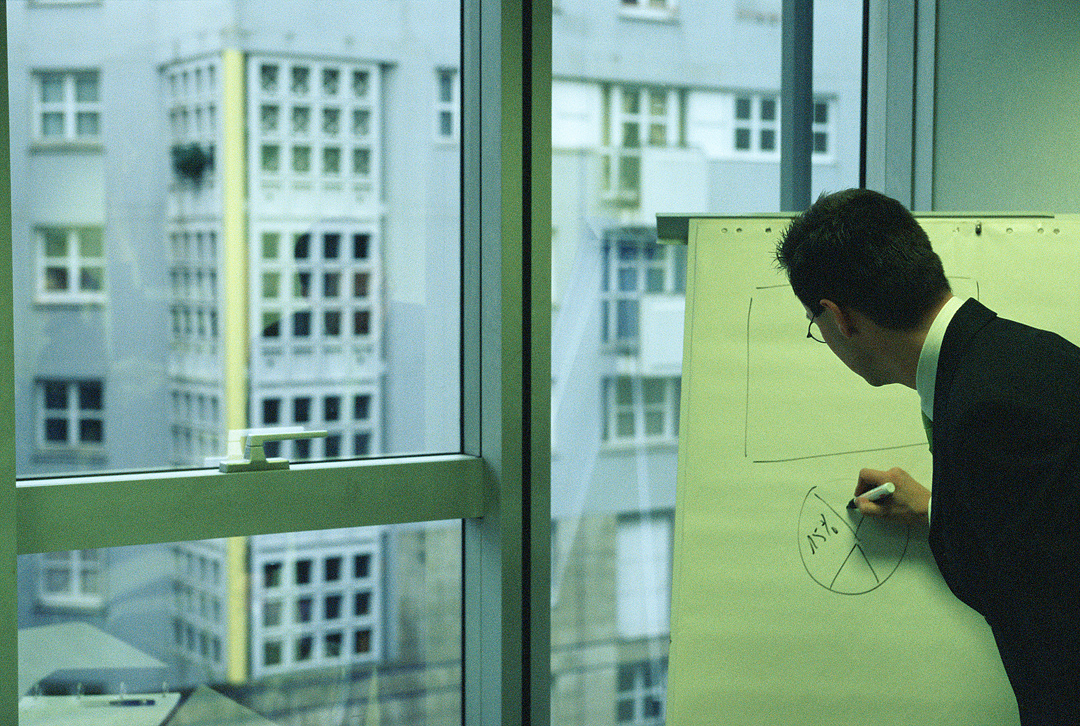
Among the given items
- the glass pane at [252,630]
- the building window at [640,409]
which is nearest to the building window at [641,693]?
the glass pane at [252,630]

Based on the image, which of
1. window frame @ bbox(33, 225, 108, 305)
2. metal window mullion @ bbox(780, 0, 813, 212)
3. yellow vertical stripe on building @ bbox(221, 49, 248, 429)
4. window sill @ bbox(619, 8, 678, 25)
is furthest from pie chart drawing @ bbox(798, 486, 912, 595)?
window frame @ bbox(33, 225, 108, 305)

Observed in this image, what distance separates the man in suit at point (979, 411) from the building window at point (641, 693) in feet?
3.82

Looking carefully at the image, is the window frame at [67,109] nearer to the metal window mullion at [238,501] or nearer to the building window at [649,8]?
the metal window mullion at [238,501]

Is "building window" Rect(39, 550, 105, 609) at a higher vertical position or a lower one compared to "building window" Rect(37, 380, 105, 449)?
lower

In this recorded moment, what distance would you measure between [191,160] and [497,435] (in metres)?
0.93

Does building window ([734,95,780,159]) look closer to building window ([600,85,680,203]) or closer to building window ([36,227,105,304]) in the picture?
building window ([600,85,680,203])

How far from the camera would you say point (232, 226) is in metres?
2.02

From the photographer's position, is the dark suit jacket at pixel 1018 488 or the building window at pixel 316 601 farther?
the building window at pixel 316 601

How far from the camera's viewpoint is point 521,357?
2.13 meters

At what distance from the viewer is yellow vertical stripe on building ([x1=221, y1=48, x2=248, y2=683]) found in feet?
6.61

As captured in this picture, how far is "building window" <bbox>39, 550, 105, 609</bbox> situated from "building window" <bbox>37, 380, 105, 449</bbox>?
231 mm

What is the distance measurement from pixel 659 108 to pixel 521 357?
2.74 feet

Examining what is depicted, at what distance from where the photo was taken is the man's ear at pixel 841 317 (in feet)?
4.82

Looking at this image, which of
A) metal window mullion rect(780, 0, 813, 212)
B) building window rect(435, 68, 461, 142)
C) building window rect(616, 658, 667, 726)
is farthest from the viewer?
metal window mullion rect(780, 0, 813, 212)
